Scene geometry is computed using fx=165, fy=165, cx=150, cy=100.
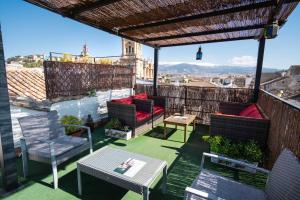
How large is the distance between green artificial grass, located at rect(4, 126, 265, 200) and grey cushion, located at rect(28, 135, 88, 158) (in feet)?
1.59

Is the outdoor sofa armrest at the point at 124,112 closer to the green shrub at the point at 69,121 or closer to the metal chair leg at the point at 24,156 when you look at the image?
the green shrub at the point at 69,121

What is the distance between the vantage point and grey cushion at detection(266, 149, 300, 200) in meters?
1.29

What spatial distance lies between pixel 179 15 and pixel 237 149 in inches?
115

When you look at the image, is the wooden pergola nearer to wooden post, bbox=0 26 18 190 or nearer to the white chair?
wooden post, bbox=0 26 18 190

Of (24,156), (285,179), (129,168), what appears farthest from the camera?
(24,156)

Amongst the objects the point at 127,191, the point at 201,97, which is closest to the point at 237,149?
the point at 127,191

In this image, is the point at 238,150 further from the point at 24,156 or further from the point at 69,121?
the point at 69,121

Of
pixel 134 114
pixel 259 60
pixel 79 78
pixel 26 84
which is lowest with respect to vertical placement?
pixel 134 114

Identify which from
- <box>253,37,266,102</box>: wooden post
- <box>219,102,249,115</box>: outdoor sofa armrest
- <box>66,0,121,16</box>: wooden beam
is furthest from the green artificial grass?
<box>66,0,121,16</box>: wooden beam

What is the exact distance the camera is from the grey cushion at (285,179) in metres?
1.29

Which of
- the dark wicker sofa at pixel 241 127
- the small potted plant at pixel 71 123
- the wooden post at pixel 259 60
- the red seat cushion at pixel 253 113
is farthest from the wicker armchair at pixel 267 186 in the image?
the wooden post at pixel 259 60

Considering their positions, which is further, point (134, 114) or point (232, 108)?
point (232, 108)

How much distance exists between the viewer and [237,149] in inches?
127

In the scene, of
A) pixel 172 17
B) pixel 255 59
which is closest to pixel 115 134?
pixel 172 17
